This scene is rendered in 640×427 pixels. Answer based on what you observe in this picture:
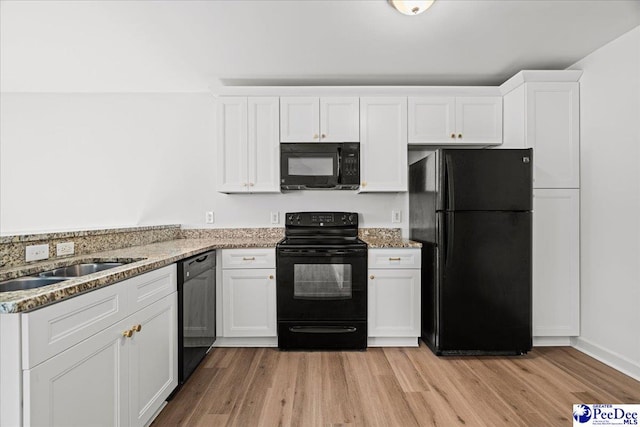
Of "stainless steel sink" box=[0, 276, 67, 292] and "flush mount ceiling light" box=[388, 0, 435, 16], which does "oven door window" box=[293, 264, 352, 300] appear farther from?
"flush mount ceiling light" box=[388, 0, 435, 16]

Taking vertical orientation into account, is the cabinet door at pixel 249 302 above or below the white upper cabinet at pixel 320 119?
below

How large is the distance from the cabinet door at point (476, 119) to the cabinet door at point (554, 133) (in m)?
0.32

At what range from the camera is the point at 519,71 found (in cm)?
273

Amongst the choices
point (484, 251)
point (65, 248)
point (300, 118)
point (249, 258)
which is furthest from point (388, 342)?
point (65, 248)

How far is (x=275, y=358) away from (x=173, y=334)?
2.87 ft

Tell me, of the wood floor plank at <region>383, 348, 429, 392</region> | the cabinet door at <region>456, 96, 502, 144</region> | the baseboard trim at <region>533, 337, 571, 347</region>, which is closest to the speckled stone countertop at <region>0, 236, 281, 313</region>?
the wood floor plank at <region>383, 348, 429, 392</region>

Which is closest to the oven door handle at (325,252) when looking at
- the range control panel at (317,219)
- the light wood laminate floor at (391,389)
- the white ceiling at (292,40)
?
the range control panel at (317,219)

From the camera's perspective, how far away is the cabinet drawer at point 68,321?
0.91m

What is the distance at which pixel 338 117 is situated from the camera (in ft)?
9.26

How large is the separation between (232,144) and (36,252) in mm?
1623

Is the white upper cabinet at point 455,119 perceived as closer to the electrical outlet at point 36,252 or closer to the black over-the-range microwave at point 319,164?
the black over-the-range microwave at point 319,164

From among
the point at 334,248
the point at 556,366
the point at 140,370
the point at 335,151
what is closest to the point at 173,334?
the point at 140,370

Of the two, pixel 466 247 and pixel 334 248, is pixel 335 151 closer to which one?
pixel 334 248

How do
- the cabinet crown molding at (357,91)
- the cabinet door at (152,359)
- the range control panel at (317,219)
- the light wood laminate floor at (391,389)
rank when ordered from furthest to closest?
the range control panel at (317,219)
the cabinet crown molding at (357,91)
the light wood laminate floor at (391,389)
the cabinet door at (152,359)
